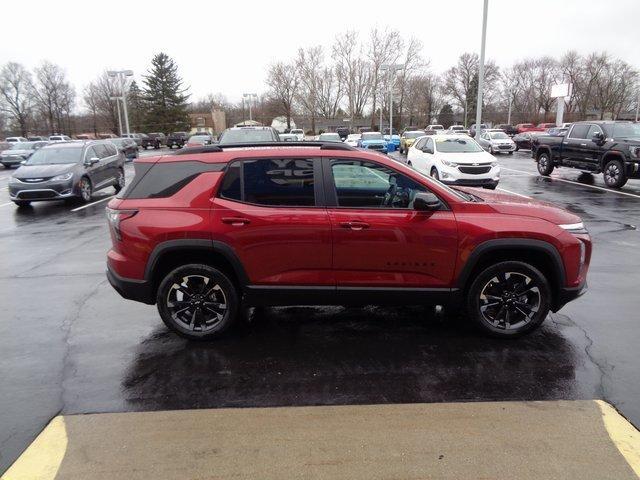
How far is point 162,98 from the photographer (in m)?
62.6

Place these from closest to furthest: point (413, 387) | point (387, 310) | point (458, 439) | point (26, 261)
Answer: point (458, 439), point (413, 387), point (387, 310), point (26, 261)

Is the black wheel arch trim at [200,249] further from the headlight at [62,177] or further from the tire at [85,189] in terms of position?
the tire at [85,189]

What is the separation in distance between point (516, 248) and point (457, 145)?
10924 millimetres

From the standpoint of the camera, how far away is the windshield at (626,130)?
14.0 metres

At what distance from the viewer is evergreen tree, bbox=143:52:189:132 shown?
205ft

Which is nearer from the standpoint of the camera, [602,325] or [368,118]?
[602,325]

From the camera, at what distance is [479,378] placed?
3.68 m

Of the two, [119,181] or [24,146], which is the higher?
[24,146]

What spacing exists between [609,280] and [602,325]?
166 cm

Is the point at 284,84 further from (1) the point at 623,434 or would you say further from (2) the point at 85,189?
(1) the point at 623,434

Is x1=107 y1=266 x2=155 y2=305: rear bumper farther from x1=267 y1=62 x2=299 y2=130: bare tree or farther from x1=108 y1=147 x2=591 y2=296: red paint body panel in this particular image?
x1=267 y1=62 x2=299 y2=130: bare tree

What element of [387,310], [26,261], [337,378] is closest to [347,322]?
[387,310]

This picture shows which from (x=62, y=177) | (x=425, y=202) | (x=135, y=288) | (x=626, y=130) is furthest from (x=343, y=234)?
(x=626, y=130)

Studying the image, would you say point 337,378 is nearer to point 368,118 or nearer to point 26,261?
point 26,261
